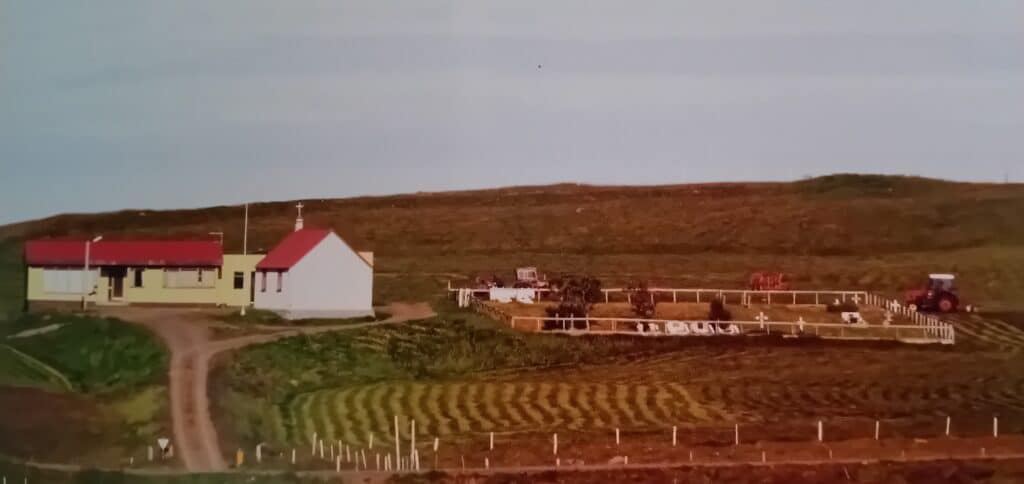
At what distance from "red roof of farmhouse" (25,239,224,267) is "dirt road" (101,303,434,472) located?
242 mm

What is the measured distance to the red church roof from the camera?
6066mm

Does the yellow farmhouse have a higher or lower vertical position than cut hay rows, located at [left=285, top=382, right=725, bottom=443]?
higher

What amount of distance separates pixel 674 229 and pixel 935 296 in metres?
1.38

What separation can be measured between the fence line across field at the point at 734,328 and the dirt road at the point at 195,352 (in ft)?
2.30

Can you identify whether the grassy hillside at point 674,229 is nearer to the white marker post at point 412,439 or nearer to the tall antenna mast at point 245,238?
the tall antenna mast at point 245,238

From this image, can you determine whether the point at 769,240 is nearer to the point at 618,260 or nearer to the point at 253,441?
the point at 618,260

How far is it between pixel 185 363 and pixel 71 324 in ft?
2.07

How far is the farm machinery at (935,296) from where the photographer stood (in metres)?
6.28

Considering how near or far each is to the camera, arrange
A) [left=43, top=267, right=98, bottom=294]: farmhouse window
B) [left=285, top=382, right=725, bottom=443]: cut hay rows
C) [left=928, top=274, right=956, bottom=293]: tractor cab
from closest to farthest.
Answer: [left=285, top=382, right=725, bottom=443]: cut hay rows < [left=43, top=267, right=98, bottom=294]: farmhouse window < [left=928, top=274, right=956, bottom=293]: tractor cab

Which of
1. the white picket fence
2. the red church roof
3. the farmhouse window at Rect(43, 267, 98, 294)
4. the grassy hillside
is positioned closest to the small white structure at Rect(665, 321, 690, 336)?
the grassy hillside

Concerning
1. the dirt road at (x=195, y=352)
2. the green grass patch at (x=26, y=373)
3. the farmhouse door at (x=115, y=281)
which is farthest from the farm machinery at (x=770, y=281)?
the green grass patch at (x=26, y=373)

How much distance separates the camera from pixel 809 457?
19.4 feet

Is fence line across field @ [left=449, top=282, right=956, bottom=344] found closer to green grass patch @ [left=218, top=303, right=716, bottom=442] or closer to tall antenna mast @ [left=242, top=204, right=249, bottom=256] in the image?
green grass patch @ [left=218, top=303, right=716, bottom=442]

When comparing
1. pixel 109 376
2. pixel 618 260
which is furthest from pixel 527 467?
pixel 109 376
